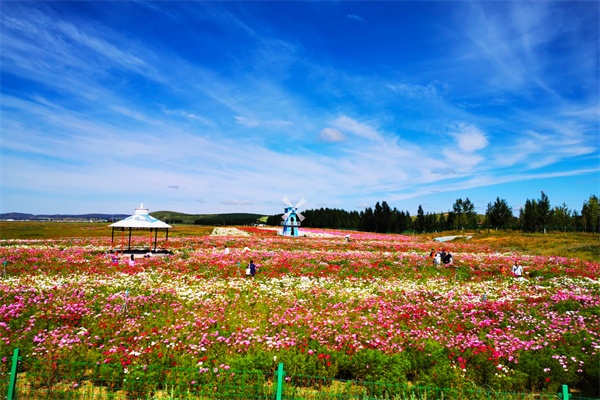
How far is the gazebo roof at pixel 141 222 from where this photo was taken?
96.1 ft

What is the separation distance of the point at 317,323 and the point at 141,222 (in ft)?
76.2

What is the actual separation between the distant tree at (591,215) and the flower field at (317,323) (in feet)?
252

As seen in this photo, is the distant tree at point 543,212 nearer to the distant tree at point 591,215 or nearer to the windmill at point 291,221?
the distant tree at point 591,215

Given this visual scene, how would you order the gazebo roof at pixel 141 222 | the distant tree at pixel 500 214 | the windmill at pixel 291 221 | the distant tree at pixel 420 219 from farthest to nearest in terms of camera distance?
the distant tree at pixel 420 219 < the distant tree at pixel 500 214 < the windmill at pixel 291 221 < the gazebo roof at pixel 141 222

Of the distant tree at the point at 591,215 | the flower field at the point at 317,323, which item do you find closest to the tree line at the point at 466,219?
the distant tree at the point at 591,215

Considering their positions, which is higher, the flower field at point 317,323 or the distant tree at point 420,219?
the distant tree at point 420,219

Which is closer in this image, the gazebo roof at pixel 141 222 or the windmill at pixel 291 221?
the gazebo roof at pixel 141 222

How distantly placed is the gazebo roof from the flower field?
7311mm

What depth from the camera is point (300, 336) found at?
1141 centimetres

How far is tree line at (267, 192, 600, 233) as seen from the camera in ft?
279

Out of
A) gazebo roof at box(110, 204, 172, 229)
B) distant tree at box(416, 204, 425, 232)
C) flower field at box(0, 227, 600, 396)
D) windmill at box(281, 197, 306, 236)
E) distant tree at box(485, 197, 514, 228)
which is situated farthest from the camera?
distant tree at box(416, 204, 425, 232)

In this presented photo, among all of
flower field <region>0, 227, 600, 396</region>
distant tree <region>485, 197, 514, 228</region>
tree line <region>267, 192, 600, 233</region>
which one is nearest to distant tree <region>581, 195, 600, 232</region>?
tree line <region>267, 192, 600, 233</region>

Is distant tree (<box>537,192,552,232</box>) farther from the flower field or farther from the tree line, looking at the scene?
the flower field

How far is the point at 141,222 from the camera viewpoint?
30.2 meters
